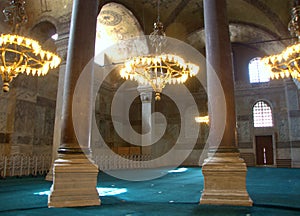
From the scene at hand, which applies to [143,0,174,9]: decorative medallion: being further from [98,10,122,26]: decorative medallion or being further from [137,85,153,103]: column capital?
[137,85,153,103]: column capital

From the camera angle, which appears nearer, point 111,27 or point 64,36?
point 64,36

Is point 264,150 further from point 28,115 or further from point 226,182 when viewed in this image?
point 226,182

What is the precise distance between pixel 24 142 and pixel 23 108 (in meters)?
1.49

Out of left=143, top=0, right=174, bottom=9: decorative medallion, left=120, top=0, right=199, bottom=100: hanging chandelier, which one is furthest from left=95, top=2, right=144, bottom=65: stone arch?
left=120, top=0, right=199, bottom=100: hanging chandelier

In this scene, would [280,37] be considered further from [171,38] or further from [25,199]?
[25,199]

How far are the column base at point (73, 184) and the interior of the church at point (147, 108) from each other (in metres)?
0.02

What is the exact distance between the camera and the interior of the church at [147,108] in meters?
4.36

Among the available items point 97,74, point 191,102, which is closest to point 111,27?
point 97,74

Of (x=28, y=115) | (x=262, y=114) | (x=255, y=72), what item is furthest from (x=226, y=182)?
(x=255, y=72)

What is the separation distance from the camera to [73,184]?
4.31 metres

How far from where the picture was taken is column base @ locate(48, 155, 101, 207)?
4.19 m

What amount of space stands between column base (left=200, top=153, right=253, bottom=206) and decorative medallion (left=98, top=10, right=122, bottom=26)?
988cm

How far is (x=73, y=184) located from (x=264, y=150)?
53.9ft

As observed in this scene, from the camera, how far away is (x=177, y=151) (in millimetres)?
18734
